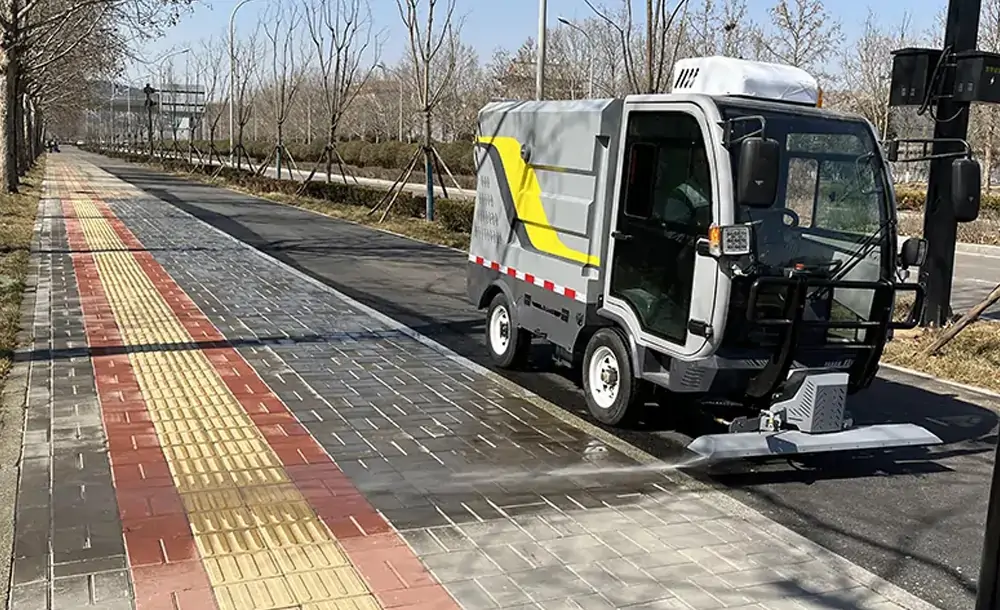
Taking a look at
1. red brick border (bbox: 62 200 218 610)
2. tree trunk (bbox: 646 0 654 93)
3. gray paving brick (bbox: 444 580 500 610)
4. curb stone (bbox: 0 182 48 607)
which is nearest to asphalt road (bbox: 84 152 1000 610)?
gray paving brick (bbox: 444 580 500 610)

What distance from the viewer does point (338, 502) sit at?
502 centimetres

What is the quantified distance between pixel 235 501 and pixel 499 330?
380 centimetres

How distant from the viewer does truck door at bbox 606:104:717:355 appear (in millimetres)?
5754

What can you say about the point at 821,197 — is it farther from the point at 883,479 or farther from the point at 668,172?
the point at 883,479

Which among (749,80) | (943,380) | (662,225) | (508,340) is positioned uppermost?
(749,80)

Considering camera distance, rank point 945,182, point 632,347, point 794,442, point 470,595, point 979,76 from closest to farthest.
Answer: point 470,595
point 794,442
point 632,347
point 979,76
point 945,182

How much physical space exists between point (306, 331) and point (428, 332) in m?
1.25

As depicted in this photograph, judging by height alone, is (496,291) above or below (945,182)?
below

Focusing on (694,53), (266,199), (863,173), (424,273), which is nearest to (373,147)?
(266,199)

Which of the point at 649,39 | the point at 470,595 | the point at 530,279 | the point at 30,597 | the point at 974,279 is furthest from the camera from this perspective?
the point at 974,279

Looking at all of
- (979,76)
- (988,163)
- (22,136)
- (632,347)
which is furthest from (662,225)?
(22,136)

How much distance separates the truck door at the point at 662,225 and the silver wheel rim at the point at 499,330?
1884mm

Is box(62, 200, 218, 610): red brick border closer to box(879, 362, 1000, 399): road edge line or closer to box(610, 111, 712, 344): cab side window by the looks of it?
box(610, 111, 712, 344): cab side window

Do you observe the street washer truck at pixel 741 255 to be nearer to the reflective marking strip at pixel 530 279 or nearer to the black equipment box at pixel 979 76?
the reflective marking strip at pixel 530 279
